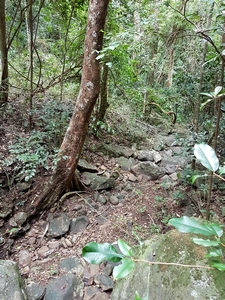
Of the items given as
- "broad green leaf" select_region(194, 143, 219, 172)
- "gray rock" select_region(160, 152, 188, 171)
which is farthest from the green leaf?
"gray rock" select_region(160, 152, 188, 171)

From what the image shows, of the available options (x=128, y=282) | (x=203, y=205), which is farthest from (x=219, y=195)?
(x=128, y=282)

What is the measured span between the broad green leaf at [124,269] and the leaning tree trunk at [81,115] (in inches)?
94.2

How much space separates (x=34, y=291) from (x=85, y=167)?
200 cm

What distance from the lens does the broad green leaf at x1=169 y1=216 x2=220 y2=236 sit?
0.63 m

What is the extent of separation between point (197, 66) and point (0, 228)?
4518 mm

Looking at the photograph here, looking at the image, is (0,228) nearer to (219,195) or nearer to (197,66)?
(219,195)

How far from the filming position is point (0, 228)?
2.66 m

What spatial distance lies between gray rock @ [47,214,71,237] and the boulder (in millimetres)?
1136

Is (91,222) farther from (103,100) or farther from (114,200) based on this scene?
(103,100)

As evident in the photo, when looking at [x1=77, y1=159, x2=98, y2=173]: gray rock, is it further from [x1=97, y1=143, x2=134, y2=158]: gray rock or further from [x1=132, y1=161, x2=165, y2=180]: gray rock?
[x1=132, y1=161, x2=165, y2=180]: gray rock

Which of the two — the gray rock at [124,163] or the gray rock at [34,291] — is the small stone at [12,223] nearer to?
the gray rock at [34,291]

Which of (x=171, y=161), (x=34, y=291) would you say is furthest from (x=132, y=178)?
(x=34, y=291)

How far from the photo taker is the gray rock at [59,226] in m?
2.77

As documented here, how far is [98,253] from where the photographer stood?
62 centimetres
